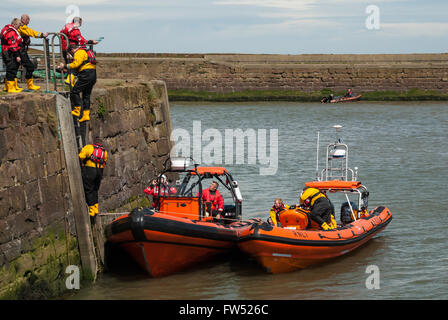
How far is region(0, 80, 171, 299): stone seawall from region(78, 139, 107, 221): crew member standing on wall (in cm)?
35

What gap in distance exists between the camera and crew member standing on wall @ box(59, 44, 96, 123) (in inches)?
395

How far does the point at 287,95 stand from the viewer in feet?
153

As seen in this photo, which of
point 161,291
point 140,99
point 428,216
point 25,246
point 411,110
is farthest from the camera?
point 411,110

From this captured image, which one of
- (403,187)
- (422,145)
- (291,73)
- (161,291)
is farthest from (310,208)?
(291,73)

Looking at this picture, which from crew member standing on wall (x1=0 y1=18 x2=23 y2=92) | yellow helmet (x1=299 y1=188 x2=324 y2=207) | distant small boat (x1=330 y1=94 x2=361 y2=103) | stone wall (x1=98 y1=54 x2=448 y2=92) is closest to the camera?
crew member standing on wall (x1=0 y1=18 x2=23 y2=92)

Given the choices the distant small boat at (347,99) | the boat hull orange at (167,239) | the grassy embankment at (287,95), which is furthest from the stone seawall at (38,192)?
the grassy embankment at (287,95)

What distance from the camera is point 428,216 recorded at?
15.2m

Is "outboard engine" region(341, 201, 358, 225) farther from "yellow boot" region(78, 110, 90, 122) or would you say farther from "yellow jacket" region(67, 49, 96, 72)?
"yellow jacket" region(67, 49, 96, 72)

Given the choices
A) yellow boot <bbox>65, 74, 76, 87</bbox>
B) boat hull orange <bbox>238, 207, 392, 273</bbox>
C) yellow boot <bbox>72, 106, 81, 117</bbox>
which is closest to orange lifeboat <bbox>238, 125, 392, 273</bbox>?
boat hull orange <bbox>238, 207, 392, 273</bbox>

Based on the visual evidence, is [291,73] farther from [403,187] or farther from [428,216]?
[428,216]

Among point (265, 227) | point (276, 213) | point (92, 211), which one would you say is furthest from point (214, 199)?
point (92, 211)
